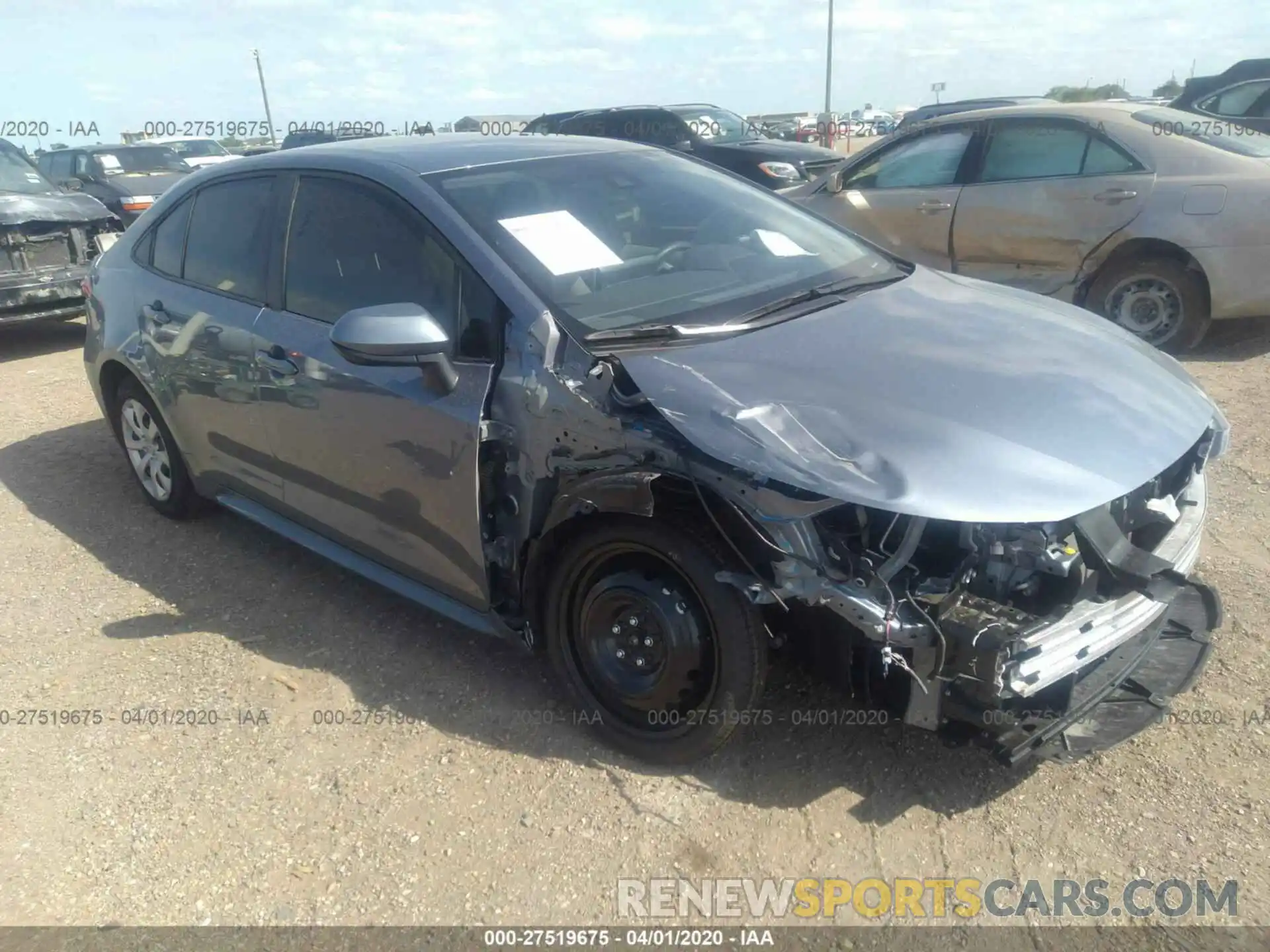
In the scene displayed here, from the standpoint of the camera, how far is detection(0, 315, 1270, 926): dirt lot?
2.47 meters

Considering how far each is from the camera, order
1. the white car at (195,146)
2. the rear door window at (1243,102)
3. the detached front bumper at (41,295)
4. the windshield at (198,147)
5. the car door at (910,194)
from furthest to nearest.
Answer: the windshield at (198,147) → the white car at (195,146) → the rear door window at (1243,102) → the detached front bumper at (41,295) → the car door at (910,194)

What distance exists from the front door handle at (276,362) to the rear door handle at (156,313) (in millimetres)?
857

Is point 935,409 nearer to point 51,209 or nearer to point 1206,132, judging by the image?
point 1206,132

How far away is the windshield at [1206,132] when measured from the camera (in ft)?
20.1

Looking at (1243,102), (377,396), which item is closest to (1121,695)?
(377,396)

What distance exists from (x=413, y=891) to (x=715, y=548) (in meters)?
1.17

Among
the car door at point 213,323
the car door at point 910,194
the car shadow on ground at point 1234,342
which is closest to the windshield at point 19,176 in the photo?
the car door at point 213,323

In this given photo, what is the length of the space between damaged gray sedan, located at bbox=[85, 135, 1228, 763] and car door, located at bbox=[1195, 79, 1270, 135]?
11270mm

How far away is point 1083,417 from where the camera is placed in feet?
8.25

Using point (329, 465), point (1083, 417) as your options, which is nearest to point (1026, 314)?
point (1083, 417)

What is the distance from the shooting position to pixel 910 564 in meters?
2.48

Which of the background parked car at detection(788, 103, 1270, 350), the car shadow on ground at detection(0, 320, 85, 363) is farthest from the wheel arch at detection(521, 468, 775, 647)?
the car shadow on ground at detection(0, 320, 85, 363)

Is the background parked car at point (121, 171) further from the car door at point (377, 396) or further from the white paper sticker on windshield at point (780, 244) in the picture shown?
the white paper sticker on windshield at point (780, 244)

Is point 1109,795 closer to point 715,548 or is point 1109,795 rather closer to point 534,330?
point 715,548
